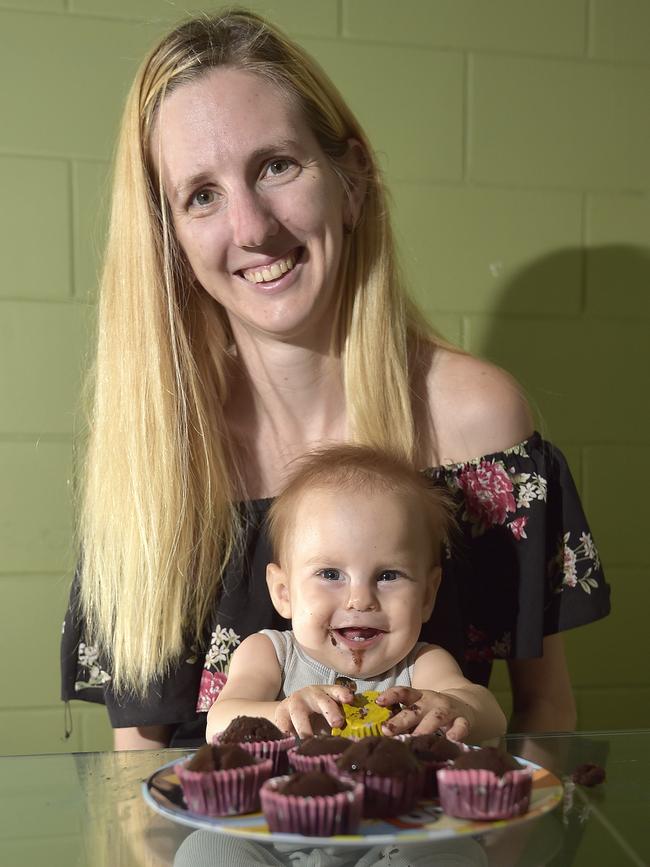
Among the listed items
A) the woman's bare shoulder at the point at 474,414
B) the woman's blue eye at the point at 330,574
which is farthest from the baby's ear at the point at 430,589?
the woman's bare shoulder at the point at 474,414

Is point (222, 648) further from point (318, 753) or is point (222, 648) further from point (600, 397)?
point (600, 397)

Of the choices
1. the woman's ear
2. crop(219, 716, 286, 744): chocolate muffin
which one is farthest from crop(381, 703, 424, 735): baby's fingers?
the woman's ear

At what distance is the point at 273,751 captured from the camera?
0.76 metres

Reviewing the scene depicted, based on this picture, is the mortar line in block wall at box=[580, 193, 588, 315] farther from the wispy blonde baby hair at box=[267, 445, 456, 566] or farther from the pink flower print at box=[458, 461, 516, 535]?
the wispy blonde baby hair at box=[267, 445, 456, 566]

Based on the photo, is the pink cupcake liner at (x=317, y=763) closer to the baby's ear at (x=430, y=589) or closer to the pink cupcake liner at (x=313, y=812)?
the pink cupcake liner at (x=313, y=812)

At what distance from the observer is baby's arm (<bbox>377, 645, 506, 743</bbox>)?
884 millimetres

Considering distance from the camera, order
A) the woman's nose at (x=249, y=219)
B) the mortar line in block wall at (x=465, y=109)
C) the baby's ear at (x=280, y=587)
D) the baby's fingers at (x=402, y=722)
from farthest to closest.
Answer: the mortar line in block wall at (x=465, y=109) < the woman's nose at (x=249, y=219) < the baby's ear at (x=280, y=587) < the baby's fingers at (x=402, y=722)

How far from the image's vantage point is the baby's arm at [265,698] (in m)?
0.90

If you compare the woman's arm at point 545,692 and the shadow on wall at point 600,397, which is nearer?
the woman's arm at point 545,692

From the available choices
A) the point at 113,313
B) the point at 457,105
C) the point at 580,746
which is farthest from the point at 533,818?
the point at 457,105

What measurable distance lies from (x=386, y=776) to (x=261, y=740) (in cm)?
14

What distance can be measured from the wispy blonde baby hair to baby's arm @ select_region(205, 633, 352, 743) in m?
0.11

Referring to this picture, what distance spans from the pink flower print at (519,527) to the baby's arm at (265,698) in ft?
Result: 1.36

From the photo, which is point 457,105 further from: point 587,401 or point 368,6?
point 587,401
